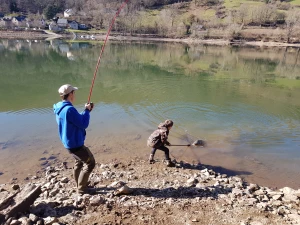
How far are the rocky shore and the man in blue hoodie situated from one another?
0.88 m

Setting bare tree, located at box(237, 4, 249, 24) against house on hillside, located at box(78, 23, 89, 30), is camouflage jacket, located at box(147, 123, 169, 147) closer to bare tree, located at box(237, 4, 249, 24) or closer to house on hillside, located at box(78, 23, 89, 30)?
house on hillside, located at box(78, 23, 89, 30)

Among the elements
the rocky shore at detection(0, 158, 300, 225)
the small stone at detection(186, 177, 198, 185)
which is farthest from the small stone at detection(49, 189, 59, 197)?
the small stone at detection(186, 177, 198, 185)

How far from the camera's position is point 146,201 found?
6.12 meters

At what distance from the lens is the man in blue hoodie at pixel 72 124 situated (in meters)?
5.31

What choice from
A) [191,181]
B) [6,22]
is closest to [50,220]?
[191,181]

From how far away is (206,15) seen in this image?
15400 cm

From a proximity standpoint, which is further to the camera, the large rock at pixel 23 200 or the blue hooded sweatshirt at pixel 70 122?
the blue hooded sweatshirt at pixel 70 122

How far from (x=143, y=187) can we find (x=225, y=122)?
343 inches

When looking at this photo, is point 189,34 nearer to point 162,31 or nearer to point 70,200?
point 162,31

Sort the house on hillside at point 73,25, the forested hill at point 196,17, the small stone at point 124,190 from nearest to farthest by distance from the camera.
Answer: the small stone at point 124,190, the forested hill at point 196,17, the house on hillside at point 73,25

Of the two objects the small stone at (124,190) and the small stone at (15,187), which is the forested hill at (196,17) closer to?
the small stone at (124,190)

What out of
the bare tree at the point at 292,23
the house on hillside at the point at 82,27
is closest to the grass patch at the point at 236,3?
the bare tree at the point at 292,23

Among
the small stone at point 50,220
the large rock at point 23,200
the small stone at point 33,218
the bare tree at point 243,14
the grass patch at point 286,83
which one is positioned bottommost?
the grass patch at point 286,83

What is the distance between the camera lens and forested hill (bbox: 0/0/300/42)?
374ft
